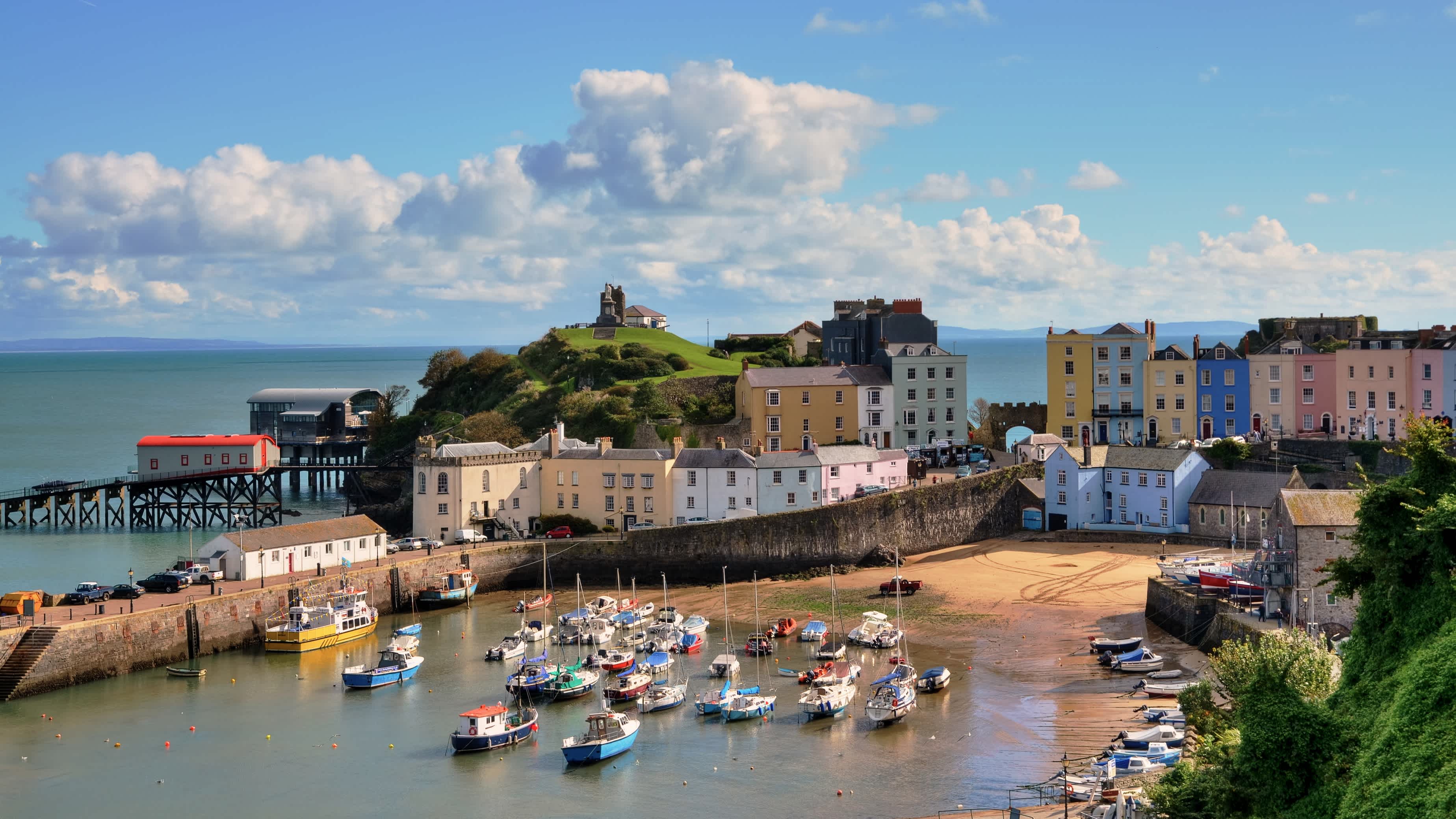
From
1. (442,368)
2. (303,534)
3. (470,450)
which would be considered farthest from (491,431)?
(442,368)

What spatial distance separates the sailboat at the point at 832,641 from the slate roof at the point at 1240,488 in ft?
55.4

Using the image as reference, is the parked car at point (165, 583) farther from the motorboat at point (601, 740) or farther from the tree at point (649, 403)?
the tree at point (649, 403)

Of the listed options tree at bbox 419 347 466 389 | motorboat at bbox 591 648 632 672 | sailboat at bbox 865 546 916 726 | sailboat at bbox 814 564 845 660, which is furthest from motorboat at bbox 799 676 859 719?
tree at bbox 419 347 466 389

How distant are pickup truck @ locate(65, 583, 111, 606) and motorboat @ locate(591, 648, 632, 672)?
17720 mm

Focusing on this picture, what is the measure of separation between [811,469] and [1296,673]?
3389cm

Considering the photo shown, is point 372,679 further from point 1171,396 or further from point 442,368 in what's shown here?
point 442,368

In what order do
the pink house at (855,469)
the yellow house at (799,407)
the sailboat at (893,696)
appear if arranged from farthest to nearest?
the yellow house at (799,407), the pink house at (855,469), the sailboat at (893,696)


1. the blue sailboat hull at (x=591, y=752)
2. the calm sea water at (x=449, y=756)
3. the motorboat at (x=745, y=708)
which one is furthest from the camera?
the motorboat at (x=745, y=708)

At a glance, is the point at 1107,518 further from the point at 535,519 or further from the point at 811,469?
the point at 535,519

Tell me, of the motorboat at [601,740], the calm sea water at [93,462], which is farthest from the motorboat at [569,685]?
the calm sea water at [93,462]

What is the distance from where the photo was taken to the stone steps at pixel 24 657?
39.9m

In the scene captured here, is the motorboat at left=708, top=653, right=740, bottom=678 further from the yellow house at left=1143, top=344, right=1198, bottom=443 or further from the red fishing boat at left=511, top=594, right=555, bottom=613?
the yellow house at left=1143, top=344, right=1198, bottom=443

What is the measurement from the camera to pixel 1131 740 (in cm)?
3158

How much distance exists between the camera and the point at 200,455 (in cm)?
7562
